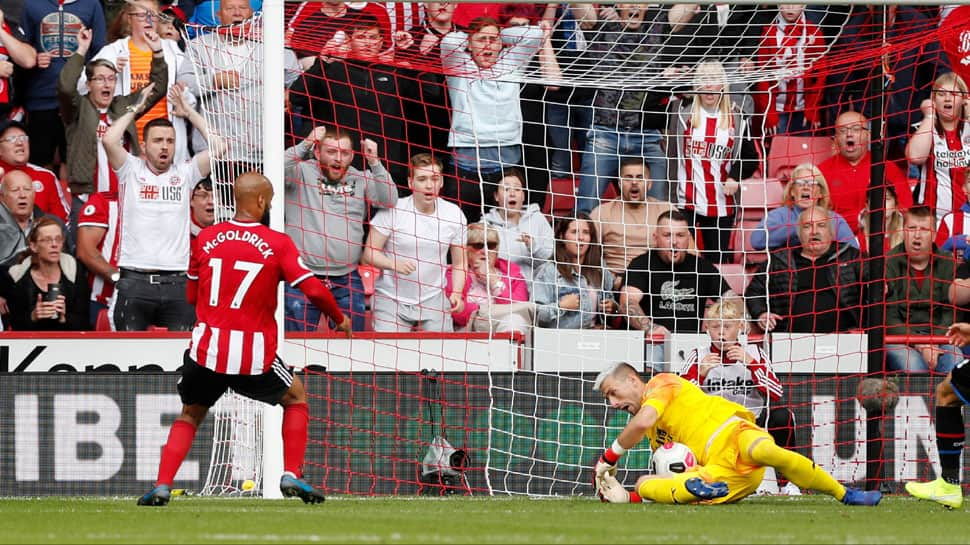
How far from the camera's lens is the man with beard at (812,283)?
1202 centimetres

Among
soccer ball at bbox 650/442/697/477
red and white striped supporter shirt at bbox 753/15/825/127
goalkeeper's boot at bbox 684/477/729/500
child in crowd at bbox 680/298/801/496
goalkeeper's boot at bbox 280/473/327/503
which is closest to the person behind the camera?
goalkeeper's boot at bbox 280/473/327/503

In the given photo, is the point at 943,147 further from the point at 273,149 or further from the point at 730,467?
the point at 273,149

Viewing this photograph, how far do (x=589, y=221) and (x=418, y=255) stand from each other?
1.52m

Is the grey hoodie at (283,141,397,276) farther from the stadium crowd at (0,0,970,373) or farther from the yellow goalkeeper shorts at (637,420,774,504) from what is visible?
the yellow goalkeeper shorts at (637,420,774,504)

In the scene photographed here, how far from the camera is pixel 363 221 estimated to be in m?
12.1

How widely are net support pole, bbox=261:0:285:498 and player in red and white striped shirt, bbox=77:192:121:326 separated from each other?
3.79m

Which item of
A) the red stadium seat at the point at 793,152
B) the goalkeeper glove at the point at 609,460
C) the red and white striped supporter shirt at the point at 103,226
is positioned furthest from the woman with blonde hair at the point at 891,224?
the red and white striped supporter shirt at the point at 103,226

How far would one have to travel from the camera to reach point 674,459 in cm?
869

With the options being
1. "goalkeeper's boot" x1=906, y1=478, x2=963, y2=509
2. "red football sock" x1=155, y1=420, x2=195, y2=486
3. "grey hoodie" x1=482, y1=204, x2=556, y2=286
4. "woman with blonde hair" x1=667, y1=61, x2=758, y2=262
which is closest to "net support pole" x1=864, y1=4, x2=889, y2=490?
"woman with blonde hair" x1=667, y1=61, x2=758, y2=262

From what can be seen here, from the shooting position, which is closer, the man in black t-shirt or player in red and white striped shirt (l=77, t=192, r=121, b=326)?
the man in black t-shirt

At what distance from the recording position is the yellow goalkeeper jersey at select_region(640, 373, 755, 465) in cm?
838

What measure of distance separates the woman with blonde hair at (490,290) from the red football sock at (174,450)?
442cm

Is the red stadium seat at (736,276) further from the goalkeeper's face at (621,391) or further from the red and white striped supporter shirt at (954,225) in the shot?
the goalkeeper's face at (621,391)

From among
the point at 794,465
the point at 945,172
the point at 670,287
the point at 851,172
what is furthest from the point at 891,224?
the point at 794,465
